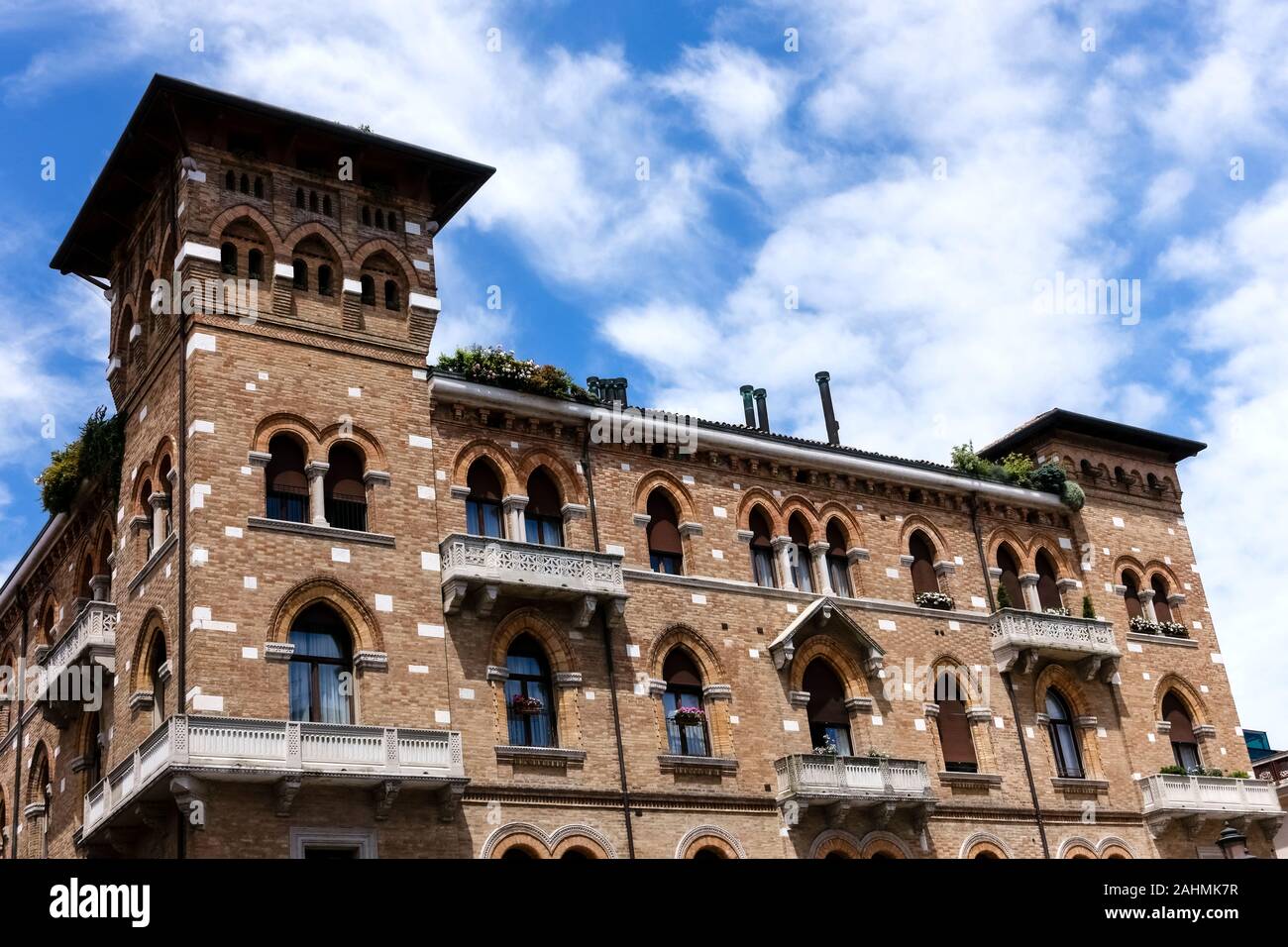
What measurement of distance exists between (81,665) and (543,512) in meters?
9.61

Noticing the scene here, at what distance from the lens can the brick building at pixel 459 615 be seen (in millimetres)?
25312

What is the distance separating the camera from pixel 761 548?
108 feet

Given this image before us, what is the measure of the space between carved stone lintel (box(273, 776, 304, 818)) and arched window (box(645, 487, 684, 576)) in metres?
9.65

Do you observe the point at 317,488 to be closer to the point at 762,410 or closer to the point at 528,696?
the point at 528,696

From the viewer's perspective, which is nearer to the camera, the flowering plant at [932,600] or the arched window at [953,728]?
the arched window at [953,728]

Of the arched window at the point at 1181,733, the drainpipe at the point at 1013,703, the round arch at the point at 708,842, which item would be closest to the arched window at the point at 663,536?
the round arch at the point at 708,842

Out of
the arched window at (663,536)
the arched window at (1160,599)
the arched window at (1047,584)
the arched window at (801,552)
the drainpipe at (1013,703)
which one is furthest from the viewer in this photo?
the arched window at (1160,599)

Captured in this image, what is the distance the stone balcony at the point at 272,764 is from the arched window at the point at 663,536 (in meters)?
7.30

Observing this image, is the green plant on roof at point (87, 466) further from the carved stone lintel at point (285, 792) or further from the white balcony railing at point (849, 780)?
the white balcony railing at point (849, 780)

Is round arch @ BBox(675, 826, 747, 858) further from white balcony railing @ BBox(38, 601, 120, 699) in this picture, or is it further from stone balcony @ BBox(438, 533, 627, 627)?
white balcony railing @ BBox(38, 601, 120, 699)

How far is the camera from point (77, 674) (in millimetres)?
29203

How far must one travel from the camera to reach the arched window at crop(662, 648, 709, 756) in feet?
96.2
